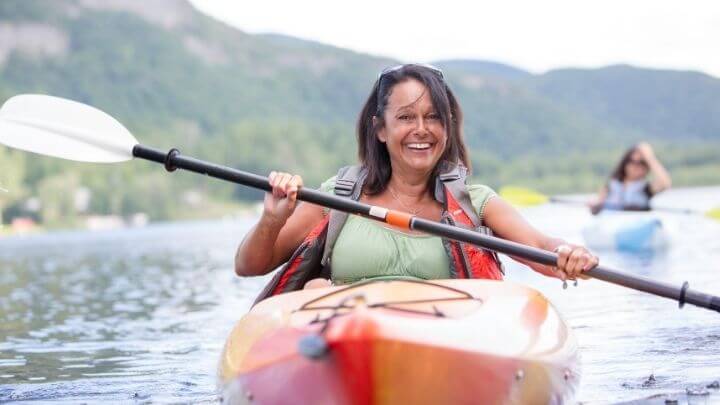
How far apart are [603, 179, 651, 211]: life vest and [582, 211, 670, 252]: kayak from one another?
0.14 meters

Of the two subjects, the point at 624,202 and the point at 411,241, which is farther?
the point at 624,202

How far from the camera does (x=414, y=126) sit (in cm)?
496

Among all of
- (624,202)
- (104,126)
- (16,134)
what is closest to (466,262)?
(104,126)

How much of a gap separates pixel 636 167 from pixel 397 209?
11904mm

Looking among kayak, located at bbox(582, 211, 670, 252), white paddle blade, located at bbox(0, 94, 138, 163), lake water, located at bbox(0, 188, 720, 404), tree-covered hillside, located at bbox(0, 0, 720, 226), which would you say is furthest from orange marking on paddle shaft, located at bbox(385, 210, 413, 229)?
tree-covered hillside, located at bbox(0, 0, 720, 226)

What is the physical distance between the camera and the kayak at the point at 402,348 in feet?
11.5

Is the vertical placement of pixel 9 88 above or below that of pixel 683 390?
above

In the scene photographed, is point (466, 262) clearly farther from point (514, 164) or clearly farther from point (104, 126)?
point (514, 164)

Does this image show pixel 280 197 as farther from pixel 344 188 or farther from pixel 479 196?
pixel 479 196

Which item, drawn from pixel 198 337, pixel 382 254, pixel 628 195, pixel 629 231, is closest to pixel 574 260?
pixel 382 254

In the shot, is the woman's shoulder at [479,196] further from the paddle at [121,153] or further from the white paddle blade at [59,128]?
the white paddle blade at [59,128]

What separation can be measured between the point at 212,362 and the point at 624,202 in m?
11.2

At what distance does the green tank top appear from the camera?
4785 millimetres

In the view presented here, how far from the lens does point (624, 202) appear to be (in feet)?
56.5
